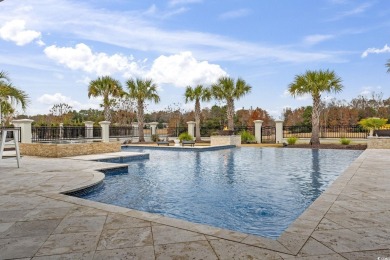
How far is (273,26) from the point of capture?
15.3m

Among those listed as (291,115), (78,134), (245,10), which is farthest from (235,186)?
(291,115)

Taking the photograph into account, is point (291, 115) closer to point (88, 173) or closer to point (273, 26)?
point (273, 26)

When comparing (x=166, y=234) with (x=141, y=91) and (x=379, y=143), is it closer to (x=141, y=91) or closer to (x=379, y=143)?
(x=379, y=143)

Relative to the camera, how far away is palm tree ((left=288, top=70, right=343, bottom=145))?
16.9m

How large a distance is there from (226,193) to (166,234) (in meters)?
3.23

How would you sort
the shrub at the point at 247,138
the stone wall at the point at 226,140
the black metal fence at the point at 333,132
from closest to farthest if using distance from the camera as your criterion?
the stone wall at the point at 226,140
the shrub at the point at 247,138
the black metal fence at the point at 333,132

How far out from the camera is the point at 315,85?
17.0 m

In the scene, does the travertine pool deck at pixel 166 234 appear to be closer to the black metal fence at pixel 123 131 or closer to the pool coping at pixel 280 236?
the pool coping at pixel 280 236

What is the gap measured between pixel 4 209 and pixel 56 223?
3.82 ft

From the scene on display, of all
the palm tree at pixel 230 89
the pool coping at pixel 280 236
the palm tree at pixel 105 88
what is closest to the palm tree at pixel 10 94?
the pool coping at pixel 280 236

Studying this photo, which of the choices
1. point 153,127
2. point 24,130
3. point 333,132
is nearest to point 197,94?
point 153,127

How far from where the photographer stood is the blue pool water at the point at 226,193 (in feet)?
14.8

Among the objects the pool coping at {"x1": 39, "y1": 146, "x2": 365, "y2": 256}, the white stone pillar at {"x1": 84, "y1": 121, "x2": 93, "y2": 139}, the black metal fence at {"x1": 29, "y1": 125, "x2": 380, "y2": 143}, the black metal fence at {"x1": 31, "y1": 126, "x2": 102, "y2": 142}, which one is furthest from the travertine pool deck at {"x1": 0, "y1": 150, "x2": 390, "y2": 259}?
the white stone pillar at {"x1": 84, "y1": 121, "x2": 93, "y2": 139}

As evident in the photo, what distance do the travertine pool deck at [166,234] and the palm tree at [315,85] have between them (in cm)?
1363
